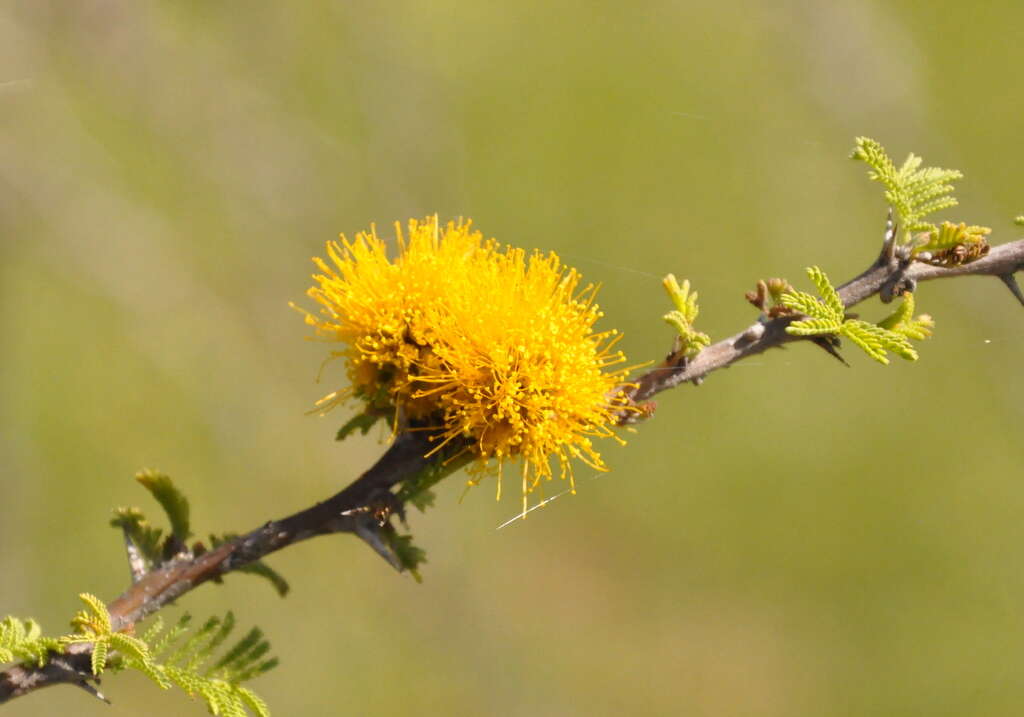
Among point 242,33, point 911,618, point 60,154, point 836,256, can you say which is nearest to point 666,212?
point 836,256

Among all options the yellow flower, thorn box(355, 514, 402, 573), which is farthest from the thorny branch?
the yellow flower

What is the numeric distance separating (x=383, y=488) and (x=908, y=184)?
125 cm

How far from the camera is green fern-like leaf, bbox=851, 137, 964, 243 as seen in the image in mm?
1937

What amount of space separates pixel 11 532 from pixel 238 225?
2.83m

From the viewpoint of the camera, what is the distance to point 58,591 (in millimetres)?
6512

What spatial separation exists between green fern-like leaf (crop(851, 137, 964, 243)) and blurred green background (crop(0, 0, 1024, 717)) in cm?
348

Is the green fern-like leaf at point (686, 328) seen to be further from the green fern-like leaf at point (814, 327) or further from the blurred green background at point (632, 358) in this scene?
the blurred green background at point (632, 358)

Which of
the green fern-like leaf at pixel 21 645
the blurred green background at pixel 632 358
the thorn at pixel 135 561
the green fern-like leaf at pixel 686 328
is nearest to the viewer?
the green fern-like leaf at pixel 21 645

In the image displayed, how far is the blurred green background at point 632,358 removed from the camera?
6.28 meters

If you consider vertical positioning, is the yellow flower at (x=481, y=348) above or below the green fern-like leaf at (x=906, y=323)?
above

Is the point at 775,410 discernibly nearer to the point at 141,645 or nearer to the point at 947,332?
the point at 947,332

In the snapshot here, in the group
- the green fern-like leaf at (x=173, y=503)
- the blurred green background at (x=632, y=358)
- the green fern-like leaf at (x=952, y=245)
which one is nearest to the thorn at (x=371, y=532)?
the green fern-like leaf at (x=173, y=503)

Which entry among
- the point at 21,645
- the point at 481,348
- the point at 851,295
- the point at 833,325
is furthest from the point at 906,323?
the point at 21,645

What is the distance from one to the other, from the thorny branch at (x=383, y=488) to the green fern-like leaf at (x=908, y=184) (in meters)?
0.04
